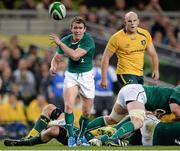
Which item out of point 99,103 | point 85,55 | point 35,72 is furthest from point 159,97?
point 35,72

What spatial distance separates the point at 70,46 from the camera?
54.3ft

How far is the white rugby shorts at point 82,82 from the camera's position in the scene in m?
16.6

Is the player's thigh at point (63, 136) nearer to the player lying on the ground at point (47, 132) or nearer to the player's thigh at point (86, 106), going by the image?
the player lying on the ground at point (47, 132)

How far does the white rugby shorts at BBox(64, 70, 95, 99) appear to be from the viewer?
16.6 metres

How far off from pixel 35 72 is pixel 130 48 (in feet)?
20.9

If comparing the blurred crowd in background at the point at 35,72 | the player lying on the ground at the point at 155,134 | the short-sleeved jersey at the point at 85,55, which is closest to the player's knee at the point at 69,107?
the short-sleeved jersey at the point at 85,55

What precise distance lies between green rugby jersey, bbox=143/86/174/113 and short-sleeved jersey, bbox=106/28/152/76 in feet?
9.17

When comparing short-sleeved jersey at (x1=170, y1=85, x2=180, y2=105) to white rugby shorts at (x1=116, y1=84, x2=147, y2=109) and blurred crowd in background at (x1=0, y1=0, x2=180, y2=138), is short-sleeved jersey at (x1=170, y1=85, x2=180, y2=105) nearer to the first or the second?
white rugby shorts at (x1=116, y1=84, x2=147, y2=109)

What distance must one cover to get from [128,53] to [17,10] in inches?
411

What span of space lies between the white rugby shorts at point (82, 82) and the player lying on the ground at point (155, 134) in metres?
1.20

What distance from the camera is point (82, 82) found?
16641 millimetres

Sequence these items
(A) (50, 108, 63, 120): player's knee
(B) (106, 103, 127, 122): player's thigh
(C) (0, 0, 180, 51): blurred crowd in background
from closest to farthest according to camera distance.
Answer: (A) (50, 108, 63, 120): player's knee, (B) (106, 103, 127, 122): player's thigh, (C) (0, 0, 180, 51): blurred crowd in background

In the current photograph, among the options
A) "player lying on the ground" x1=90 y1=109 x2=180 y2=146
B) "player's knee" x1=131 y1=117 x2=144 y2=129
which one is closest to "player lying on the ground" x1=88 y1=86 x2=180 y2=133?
"player lying on the ground" x1=90 y1=109 x2=180 y2=146

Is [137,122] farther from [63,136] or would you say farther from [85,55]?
[85,55]
